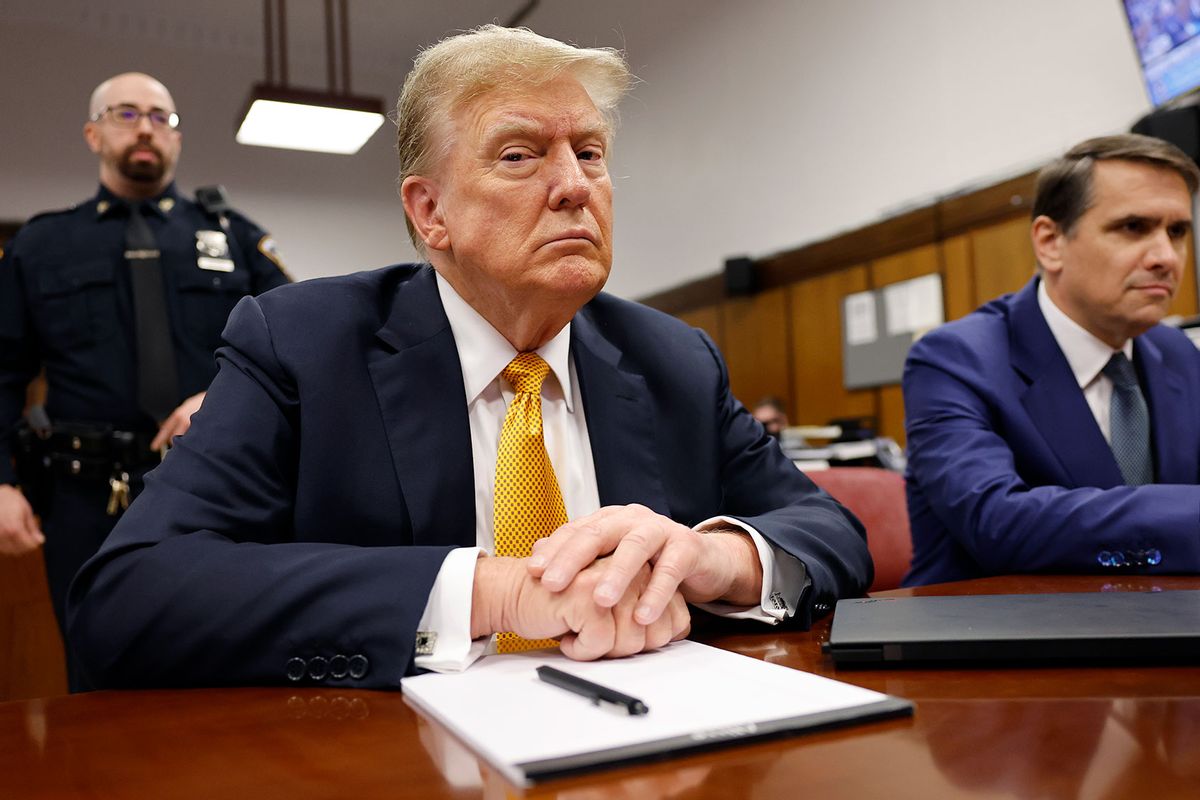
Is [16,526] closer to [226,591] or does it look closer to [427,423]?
[427,423]

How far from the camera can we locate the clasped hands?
0.87 meters

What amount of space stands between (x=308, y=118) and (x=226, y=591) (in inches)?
223

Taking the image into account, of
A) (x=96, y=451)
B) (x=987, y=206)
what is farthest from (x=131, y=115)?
(x=987, y=206)

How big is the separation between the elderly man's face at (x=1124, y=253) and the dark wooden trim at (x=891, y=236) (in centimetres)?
298

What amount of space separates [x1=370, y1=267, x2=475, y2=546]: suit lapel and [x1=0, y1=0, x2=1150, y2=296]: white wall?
3.79 metres

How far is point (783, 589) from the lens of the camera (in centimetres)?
111

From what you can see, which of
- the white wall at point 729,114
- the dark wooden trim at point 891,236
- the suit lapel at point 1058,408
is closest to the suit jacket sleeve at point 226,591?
the suit lapel at point 1058,408

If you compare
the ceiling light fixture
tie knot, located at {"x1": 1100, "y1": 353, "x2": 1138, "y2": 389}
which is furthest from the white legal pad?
the ceiling light fixture

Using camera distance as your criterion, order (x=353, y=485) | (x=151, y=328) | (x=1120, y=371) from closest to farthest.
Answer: (x=353, y=485)
(x=1120, y=371)
(x=151, y=328)

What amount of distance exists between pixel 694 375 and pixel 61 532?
6.38 ft

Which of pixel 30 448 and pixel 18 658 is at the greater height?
pixel 30 448

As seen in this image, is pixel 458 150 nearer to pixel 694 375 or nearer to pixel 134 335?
pixel 694 375

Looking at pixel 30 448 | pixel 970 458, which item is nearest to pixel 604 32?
→ pixel 30 448

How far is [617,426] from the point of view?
1.42 m
